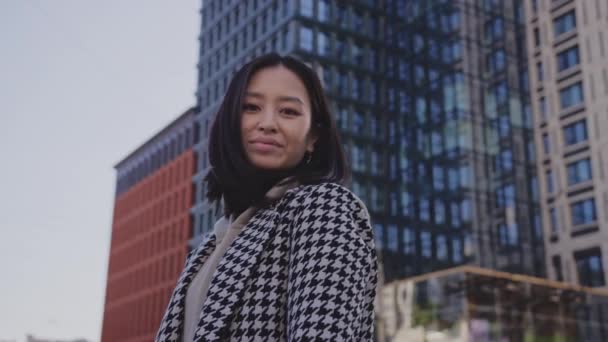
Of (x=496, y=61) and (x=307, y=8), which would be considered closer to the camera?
(x=496, y=61)

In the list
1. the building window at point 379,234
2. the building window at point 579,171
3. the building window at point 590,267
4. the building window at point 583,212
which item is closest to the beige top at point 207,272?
the building window at point 379,234

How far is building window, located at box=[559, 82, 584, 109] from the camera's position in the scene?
140 feet

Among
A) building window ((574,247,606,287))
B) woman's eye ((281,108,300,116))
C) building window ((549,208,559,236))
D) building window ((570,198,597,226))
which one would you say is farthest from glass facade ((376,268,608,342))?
woman's eye ((281,108,300,116))

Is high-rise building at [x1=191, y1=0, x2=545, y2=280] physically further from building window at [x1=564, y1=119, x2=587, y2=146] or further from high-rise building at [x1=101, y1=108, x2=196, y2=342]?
high-rise building at [x1=101, y1=108, x2=196, y2=342]

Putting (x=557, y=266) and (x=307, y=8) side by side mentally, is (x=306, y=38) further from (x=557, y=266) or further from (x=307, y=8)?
(x=557, y=266)

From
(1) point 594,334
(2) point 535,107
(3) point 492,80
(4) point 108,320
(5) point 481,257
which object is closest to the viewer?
(1) point 594,334

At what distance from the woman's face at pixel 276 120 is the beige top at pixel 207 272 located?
10 centimetres

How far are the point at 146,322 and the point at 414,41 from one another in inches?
1210

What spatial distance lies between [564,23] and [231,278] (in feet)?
154

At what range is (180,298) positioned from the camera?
1.76 metres

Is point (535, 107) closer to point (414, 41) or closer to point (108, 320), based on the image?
point (414, 41)

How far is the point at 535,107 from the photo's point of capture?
4494 centimetres

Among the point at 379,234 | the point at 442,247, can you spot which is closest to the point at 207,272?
the point at 442,247

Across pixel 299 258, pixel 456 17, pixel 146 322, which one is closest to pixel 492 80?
pixel 456 17
